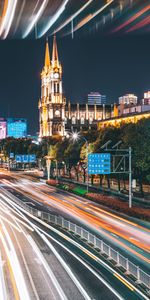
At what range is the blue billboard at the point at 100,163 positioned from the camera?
56188mm

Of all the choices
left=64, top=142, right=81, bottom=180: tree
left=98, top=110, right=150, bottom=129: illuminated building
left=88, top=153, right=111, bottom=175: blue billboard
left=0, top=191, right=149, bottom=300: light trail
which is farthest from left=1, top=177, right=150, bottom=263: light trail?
left=98, top=110, right=150, bottom=129: illuminated building

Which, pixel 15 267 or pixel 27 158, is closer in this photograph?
pixel 15 267

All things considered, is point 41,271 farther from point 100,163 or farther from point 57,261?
point 100,163

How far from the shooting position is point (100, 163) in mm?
56438

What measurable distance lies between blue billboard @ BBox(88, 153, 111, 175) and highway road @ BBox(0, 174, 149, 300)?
7442 millimetres

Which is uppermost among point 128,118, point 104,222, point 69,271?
point 128,118

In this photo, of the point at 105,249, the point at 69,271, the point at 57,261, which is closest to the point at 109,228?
the point at 105,249

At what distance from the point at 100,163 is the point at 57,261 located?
28944 millimetres

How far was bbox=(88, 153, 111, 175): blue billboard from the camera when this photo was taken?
184 feet

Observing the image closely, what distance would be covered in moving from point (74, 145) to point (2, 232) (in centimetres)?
5786

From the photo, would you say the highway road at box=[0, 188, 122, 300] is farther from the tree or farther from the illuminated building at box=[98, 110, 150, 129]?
the illuminated building at box=[98, 110, 150, 129]

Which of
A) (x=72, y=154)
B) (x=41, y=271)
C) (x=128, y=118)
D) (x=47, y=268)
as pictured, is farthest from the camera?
(x=128, y=118)

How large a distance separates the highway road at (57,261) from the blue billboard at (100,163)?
24.4 feet

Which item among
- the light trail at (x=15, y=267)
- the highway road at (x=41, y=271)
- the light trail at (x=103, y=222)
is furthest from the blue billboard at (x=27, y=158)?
the light trail at (x=15, y=267)
